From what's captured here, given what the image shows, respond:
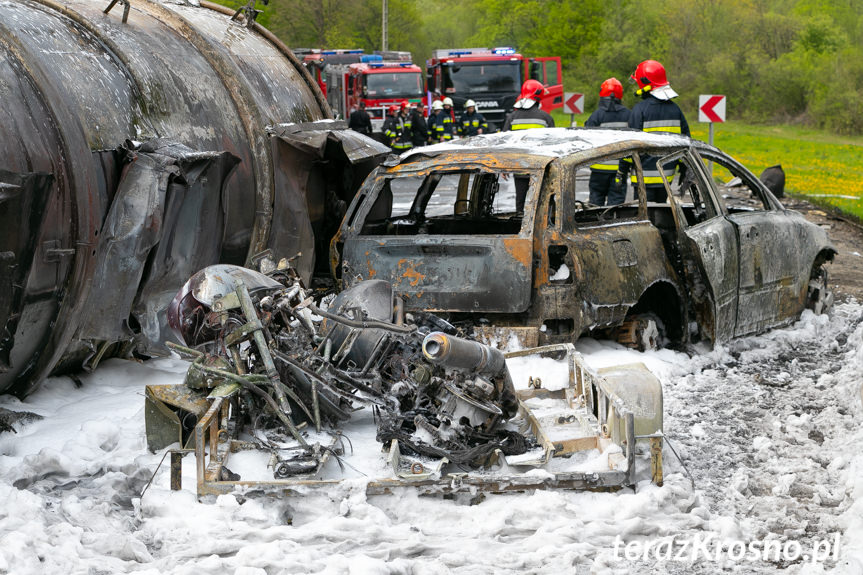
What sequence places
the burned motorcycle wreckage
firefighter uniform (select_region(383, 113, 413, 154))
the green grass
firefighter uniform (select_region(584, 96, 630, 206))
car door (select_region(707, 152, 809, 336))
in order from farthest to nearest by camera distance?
firefighter uniform (select_region(383, 113, 413, 154)) < the green grass < firefighter uniform (select_region(584, 96, 630, 206)) < car door (select_region(707, 152, 809, 336)) < the burned motorcycle wreckage

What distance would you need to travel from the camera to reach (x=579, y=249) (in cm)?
650

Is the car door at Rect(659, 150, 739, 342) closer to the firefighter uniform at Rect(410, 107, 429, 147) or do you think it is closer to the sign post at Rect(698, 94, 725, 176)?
the sign post at Rect(698, 94, 725, 176)

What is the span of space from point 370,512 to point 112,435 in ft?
5.73

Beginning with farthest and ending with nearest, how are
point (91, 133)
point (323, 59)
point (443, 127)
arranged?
1. point (323, 59)
2. point (443, 127)
3. point (91, 133)

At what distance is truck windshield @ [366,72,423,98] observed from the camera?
96.9 feet

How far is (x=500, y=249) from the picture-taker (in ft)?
21.3

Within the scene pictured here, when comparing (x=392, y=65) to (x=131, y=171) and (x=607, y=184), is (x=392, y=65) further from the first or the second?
(x=131, y=171)

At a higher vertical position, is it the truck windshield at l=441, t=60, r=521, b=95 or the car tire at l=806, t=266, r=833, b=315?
the truck windshield at l=441, t=60, r=521, b=95

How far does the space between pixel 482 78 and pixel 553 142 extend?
23.3m

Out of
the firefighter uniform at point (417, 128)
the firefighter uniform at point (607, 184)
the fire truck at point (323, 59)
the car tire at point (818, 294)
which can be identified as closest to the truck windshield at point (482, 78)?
the fire truck at point (323, 59)

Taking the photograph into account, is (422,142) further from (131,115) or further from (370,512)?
(370,512)

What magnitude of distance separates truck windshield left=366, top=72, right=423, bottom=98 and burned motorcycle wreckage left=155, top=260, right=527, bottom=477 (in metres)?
24.5

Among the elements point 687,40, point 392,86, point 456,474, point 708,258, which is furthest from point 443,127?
point 687,40

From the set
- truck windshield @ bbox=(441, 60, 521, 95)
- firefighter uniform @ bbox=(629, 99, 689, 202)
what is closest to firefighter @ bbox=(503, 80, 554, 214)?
firefighter uniform @ bbox=(629, 99, 689, 202)
